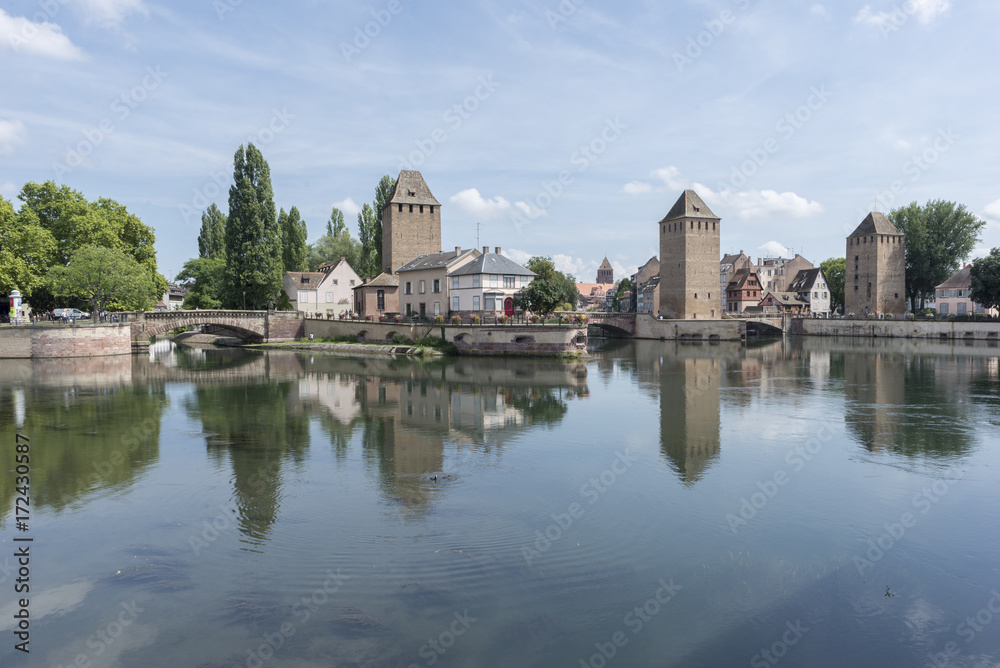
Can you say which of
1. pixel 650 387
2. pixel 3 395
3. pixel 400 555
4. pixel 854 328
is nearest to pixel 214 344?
pixel 3 395

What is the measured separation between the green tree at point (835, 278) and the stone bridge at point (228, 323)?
74.8 meters

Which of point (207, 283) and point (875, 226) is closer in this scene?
point (207, 283)

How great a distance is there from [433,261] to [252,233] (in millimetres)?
15302

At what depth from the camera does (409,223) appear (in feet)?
203

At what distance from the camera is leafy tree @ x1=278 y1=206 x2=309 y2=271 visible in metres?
68.6

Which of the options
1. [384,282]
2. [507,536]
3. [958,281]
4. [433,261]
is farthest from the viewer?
[958,281]

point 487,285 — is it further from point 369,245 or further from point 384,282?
point 369,245

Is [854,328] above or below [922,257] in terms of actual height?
below

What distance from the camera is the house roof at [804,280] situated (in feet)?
304

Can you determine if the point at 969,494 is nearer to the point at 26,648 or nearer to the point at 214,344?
the point at 26,648

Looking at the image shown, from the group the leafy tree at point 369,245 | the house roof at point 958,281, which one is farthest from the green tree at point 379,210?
the house roof at point 958,281

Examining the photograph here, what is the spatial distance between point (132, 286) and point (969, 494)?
4928cm

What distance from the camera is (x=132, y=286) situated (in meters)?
45.6

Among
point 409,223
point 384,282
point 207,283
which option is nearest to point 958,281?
point 409,223
